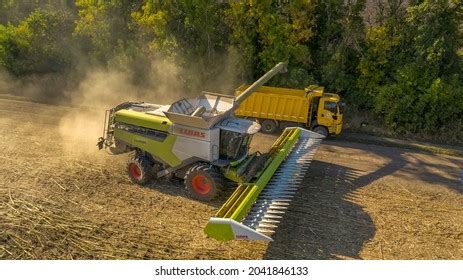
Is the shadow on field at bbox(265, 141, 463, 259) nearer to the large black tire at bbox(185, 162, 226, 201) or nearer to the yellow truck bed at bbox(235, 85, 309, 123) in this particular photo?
the large black tire at bbox(185, 162, 226, 201)

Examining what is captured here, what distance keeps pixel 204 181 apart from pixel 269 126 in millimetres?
7813

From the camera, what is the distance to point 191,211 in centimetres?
1109

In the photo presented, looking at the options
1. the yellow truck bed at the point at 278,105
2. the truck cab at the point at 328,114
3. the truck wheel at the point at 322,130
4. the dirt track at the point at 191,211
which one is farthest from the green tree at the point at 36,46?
the truck wheel at the point at 322,130

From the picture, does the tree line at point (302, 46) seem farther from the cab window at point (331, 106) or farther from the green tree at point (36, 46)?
the cab window at point (331, 106)

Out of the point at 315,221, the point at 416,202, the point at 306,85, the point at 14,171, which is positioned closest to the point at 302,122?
the point at 306,85

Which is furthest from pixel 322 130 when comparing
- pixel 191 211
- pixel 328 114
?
pixel 191 211

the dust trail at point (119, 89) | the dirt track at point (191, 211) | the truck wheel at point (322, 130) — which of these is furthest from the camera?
the dust trail at point (119, 89)

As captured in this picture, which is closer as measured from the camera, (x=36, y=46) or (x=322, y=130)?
(x=322, y=130)

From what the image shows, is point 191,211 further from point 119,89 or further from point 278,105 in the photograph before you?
point 119,89

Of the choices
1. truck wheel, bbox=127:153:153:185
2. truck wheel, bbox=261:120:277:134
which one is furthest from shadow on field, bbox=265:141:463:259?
truck wheel, bbox=127:153:153:185

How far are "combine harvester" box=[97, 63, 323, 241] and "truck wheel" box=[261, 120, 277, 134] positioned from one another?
516 cm

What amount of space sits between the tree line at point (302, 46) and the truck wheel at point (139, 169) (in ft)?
33.1

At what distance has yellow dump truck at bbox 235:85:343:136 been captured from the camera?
17766 millimetres

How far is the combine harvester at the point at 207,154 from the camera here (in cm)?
1067
